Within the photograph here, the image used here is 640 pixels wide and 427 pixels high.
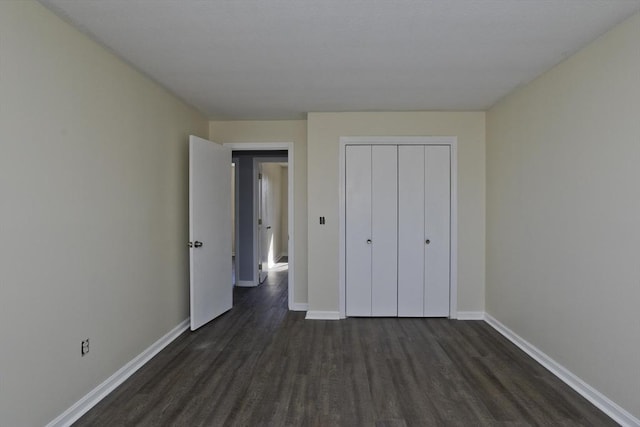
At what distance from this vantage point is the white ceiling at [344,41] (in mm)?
1782

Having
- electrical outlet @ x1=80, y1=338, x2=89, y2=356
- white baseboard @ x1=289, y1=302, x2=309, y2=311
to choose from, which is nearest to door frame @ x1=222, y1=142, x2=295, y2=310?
white baseboard @ x1=289, y1=302, x2=309, y2=311

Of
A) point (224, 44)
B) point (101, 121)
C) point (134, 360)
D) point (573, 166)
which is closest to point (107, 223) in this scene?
point (101, 121)

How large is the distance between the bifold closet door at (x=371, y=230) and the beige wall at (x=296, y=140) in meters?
0.61

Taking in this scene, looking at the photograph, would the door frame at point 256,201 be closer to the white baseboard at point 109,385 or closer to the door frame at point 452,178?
the door frame at point 452,178

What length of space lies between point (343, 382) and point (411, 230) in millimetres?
1911

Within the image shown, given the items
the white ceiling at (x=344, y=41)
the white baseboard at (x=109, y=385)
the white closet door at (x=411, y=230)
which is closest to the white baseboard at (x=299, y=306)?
the white closet door at (x=411, y=230)

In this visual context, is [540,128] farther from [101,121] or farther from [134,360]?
[134,360]

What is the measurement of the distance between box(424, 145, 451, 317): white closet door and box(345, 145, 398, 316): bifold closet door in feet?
1.23

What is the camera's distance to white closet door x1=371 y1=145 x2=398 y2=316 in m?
3.73

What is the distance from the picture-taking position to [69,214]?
1.95 meters

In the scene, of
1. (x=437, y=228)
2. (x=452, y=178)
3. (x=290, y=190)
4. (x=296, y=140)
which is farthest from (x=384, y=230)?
(x=296, y=140)

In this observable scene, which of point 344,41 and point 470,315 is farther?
point 470,315

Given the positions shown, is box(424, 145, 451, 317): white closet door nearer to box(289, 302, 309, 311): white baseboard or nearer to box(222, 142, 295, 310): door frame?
box(289, 302, 309, 311): white baseboard

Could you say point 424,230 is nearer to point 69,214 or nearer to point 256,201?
point 256,201
